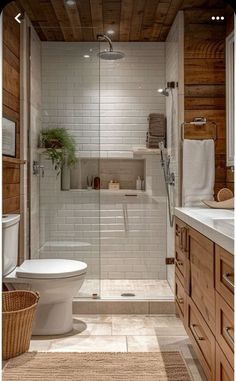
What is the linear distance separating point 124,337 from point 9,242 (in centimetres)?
98

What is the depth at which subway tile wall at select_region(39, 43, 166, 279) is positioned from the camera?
13.1 feet

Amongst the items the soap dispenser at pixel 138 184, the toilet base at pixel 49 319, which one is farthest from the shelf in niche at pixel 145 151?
the toilet base at pixel 49 319

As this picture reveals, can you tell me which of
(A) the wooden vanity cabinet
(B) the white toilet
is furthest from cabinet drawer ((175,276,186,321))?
(B) the white toilet

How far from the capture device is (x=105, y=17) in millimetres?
3531

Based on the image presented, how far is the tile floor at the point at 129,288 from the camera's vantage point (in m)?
3.63

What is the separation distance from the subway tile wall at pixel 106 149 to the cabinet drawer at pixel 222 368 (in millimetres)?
2242

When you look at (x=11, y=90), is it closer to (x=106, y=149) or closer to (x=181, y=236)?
(x=106, y=149)

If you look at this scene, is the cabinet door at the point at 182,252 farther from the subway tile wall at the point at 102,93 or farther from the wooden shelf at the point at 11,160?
the subway tile wall at the point at 102,93

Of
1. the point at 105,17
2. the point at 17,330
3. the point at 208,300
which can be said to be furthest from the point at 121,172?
the point at 208,300

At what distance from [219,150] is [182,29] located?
3.22ft

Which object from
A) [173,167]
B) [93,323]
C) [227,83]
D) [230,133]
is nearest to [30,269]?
[93,323]

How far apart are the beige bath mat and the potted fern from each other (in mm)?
1767

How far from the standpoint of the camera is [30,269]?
2965 millimetres

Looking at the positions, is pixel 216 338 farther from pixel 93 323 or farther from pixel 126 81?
pixel 126 81
